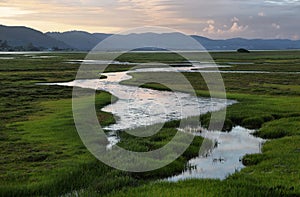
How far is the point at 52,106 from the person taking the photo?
107 feet

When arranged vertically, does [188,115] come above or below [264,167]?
above

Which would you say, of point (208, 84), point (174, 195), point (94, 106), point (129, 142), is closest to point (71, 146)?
point (129, 142)

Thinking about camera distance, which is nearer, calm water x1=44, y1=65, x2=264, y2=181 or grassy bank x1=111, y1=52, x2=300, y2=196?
grassy bank x1=111, y1=52, x2=300, y2=196

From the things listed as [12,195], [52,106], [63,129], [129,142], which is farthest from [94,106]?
[12,195]

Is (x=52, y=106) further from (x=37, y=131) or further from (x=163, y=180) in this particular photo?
(x=163, y=180)

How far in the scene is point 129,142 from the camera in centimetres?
1977

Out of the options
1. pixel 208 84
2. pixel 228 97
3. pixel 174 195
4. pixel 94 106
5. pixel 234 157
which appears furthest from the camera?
pixel 208 84

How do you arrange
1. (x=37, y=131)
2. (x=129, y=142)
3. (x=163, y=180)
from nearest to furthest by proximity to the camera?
1. (x=163, y=180)
2. (x=129, y=142)
3. (x=37, y=131)

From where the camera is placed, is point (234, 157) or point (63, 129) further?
point (63, 129)

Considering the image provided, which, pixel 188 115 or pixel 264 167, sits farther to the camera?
pixel 188 115

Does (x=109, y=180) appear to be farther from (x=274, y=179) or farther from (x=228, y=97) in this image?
(x=228, y=97)

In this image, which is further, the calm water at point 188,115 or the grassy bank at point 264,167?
the calm water at point 188,115

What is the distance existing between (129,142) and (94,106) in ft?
42.4

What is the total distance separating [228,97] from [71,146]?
932 inches
